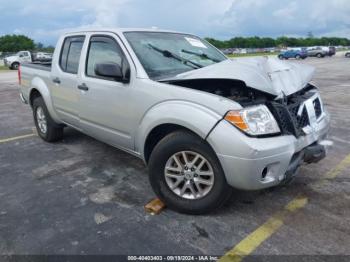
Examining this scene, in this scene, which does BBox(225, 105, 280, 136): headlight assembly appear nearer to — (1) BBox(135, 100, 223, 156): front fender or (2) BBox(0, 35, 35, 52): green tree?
(1) BBox(135, 100, 223, 156): front fender

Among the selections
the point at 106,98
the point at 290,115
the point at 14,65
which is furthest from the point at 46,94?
the point at 14,65

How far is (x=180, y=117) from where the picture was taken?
122 inches

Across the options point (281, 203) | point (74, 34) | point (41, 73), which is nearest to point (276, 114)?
point (281, 203)

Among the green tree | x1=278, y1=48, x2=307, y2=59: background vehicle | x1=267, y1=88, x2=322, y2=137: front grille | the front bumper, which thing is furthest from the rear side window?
the green tree

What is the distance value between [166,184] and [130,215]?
1.51 feet

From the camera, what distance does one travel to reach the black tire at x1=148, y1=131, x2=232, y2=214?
9.90 ft

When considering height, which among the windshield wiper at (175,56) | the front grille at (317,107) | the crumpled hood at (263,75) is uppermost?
the windshield wiper at (175,56)

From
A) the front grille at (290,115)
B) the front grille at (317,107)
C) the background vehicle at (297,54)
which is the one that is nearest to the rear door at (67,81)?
the front grille at (290,115)

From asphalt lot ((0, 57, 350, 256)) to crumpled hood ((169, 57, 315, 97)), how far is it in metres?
1.19

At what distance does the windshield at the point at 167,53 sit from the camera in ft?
12.1

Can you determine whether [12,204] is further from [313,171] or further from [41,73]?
[313,171]

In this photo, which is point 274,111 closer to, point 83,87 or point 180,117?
point 180,117

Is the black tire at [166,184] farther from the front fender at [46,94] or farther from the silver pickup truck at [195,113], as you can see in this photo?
the front fender at [46,94]

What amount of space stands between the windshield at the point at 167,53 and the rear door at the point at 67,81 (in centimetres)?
107
